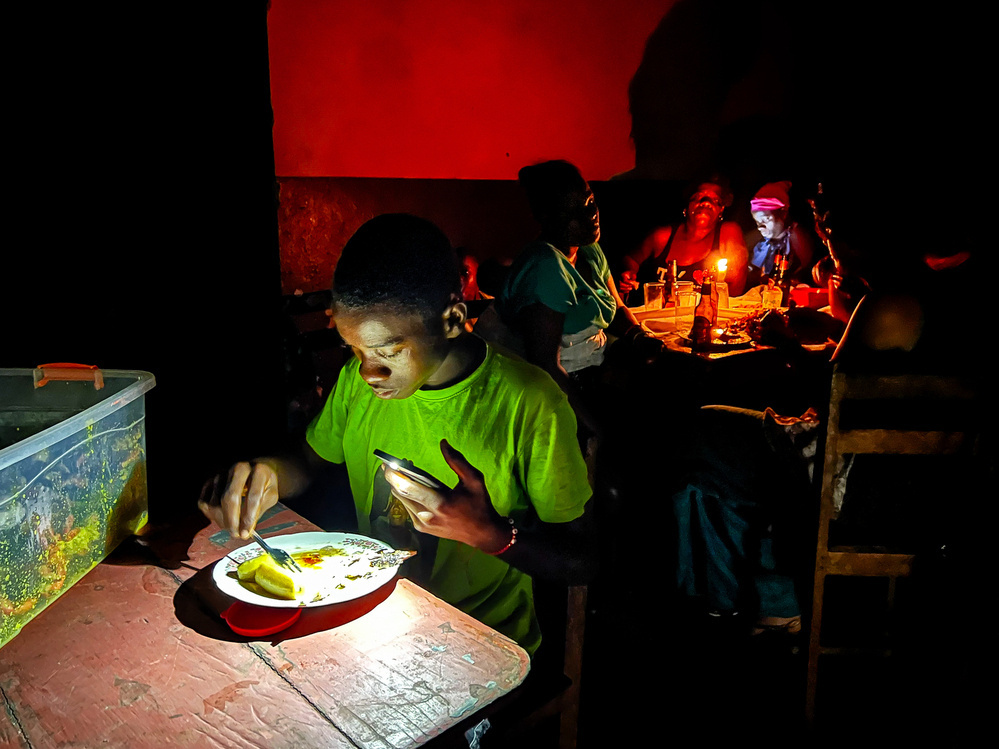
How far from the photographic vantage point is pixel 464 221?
532 centimetres

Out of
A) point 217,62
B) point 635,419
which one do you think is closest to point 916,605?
point 635,419

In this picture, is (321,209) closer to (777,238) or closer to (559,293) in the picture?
(559,293)

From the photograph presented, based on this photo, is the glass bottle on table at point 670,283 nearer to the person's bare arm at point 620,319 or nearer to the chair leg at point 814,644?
the person's bare arm at point 620,319

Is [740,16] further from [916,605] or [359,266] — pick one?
[359,266]

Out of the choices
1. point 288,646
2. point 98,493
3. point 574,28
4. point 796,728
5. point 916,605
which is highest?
point 574,28

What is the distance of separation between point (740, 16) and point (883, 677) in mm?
6186

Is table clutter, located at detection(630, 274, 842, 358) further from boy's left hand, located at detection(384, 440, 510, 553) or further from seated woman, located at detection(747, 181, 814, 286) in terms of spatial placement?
boy's left hand, located at detection(384, 440, 510, 553)

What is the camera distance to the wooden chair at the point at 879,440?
2.46 m

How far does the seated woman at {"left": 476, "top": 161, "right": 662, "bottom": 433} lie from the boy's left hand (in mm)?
1533

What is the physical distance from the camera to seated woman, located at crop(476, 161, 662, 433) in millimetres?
3387

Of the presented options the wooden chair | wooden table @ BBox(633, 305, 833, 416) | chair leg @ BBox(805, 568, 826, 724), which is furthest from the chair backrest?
wooden table @ BBox(633, 305, 833, 416)

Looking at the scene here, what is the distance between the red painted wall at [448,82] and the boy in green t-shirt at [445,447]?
2616 mm

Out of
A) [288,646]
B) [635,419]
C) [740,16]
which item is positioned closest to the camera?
[288,646]

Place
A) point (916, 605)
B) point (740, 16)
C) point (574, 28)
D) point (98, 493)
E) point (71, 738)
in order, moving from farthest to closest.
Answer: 1. point (740, 16)
2. point (574, 28)
3. point (916, 605)
4. point (98, 493)
5. point (71, 738)
